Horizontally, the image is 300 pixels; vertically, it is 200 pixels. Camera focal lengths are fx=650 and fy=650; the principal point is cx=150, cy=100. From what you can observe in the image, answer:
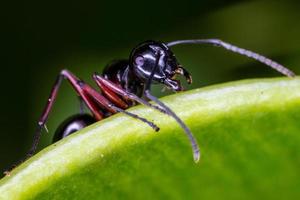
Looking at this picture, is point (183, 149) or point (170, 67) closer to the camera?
point (183, 149)

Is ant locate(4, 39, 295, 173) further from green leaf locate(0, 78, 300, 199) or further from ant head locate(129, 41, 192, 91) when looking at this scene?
green leaf locate(0, 78, 300, 199)

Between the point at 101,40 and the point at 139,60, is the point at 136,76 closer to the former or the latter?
the point at 139,60

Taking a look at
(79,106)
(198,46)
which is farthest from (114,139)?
(198,46)

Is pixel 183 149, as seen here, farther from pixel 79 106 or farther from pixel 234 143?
pixel 79 106

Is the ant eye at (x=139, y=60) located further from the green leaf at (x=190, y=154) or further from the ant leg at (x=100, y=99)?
the green leaf at (x=190, y=154)

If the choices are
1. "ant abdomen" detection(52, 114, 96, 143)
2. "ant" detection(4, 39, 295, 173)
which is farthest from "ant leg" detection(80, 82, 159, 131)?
"ant abdomen" detection(52, 114, 96, 143)

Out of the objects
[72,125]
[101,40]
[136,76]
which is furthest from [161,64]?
[101,40]

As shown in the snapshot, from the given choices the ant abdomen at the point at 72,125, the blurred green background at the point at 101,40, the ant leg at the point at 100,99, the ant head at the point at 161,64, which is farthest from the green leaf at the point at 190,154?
the blurred green background at the point at 101,40
